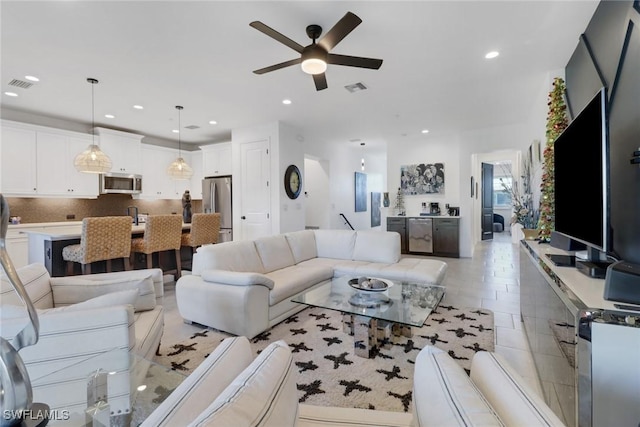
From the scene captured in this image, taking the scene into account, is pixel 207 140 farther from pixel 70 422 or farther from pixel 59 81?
pixel 70 422

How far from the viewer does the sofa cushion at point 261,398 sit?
53cm

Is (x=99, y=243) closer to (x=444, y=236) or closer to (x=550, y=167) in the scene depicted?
(x=550, y=167)

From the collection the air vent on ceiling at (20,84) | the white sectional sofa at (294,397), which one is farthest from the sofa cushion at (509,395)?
the air vent on ceiling at (20,84)

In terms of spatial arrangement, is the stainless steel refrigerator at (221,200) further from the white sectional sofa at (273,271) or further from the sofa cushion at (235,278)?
the sofa cushion at (235,278)

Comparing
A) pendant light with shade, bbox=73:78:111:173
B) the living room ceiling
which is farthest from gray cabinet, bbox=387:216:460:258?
pendant light with shade, bbox=73:78:111:173

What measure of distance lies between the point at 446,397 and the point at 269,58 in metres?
3.34

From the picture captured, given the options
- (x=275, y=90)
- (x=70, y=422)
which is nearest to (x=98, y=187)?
(x=275, y=90)

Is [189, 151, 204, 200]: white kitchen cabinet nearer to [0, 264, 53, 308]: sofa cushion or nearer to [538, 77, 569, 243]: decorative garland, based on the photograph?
[0, 264, 53, 308]: sofa cushion

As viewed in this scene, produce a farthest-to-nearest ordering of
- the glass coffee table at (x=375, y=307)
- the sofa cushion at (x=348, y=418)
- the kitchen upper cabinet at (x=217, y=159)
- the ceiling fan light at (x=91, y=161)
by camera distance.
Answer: the kitchen upper cabinet at (x=217, y=159), the ceiling fan light at (x=91, y=161), the glass coffee table at (x=375, y=307), the sofa cushion at (x=348, y=418)

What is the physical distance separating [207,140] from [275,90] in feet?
12.8

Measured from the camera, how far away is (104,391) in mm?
1192

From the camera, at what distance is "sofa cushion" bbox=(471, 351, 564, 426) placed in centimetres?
57

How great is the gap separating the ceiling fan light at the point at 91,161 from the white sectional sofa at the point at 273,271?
2535mm

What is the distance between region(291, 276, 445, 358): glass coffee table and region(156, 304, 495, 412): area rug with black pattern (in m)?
0.09
